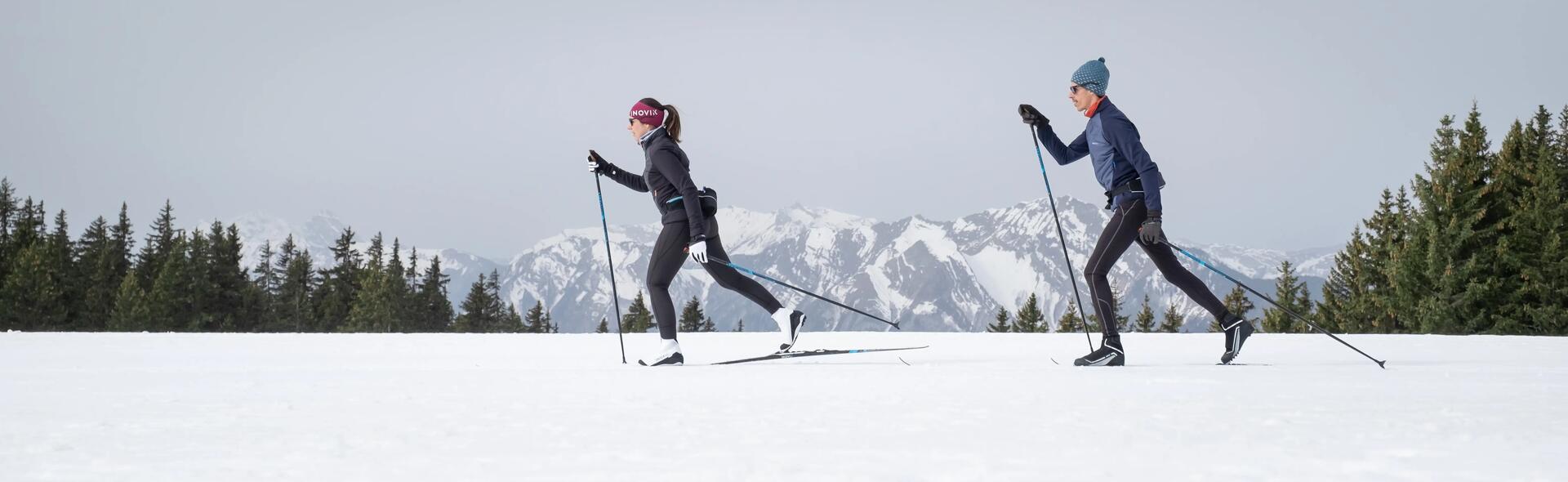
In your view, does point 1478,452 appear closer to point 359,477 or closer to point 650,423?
point 650,423

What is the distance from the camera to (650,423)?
3.90m

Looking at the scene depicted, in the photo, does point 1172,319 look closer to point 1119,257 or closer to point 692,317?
point 692,317

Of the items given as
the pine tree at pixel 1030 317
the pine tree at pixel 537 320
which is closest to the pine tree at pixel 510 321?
the pine tree at pixel 537 320

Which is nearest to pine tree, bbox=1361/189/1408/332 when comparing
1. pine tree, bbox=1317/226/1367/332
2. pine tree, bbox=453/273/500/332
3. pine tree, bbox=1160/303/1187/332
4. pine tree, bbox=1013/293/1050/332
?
pine tree, bbox=1317/226/1367/332

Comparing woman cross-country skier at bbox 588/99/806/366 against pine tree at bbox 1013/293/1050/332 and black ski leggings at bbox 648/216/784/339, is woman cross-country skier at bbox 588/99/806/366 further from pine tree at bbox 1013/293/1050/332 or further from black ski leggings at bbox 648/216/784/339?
pine tree at bbox 1013/293/1050/332

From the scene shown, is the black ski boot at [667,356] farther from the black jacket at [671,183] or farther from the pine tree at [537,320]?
the pine tree at [537,320]

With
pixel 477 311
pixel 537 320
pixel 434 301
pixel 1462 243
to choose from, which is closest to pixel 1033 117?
pixel 1462 243

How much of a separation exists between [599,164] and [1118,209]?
13.3 ft

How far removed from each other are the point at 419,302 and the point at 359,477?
3749 inches

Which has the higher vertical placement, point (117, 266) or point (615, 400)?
point (117, 266)

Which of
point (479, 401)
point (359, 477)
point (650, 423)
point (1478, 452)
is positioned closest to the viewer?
point (359, 477)

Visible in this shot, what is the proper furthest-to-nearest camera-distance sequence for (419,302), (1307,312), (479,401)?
(419,302)
(1307,312)
(479,401)

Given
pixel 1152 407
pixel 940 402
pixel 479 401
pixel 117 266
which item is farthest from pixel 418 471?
pixel 117 266

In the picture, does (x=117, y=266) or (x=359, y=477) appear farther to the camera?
(x=117, y=266)
